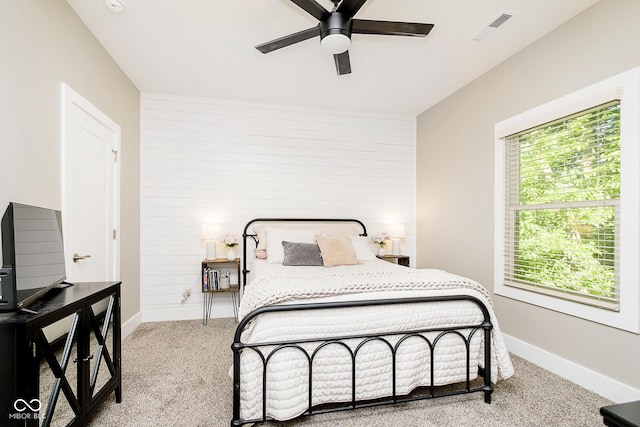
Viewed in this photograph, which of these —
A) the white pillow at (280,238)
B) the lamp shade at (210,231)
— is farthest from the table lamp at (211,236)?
the white pillow at (280,238)

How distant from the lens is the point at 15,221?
1432mm

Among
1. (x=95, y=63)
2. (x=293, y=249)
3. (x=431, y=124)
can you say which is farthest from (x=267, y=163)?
(x=431, y=124)

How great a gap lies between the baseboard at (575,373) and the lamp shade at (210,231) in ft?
10.5

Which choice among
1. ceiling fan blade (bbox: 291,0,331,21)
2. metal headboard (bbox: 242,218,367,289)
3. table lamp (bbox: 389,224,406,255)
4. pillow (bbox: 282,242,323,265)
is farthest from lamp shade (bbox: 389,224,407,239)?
ceiling fan blade (bbox: 291,0,331,21)

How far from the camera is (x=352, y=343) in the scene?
183 cm

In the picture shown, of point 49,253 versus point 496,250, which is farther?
point 496,250

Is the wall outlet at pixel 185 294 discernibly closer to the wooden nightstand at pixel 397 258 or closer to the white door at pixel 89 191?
the white door at pixel 89 191

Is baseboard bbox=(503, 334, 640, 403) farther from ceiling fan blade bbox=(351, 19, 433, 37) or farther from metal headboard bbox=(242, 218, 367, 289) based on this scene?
ceiling fan blade bbox=(351, 19, 433, 37)

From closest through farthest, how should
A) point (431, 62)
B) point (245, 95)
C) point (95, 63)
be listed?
point (95, 63) → point (431, 62) → point (245, 95)

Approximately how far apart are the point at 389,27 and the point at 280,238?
233 centimetres

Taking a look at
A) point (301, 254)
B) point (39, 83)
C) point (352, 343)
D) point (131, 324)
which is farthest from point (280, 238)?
point (39, 83)

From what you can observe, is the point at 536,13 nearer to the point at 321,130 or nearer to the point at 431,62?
the point at 431,62

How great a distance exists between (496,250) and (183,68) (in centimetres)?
357

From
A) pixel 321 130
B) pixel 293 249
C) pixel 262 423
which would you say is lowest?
pixel 262 423
